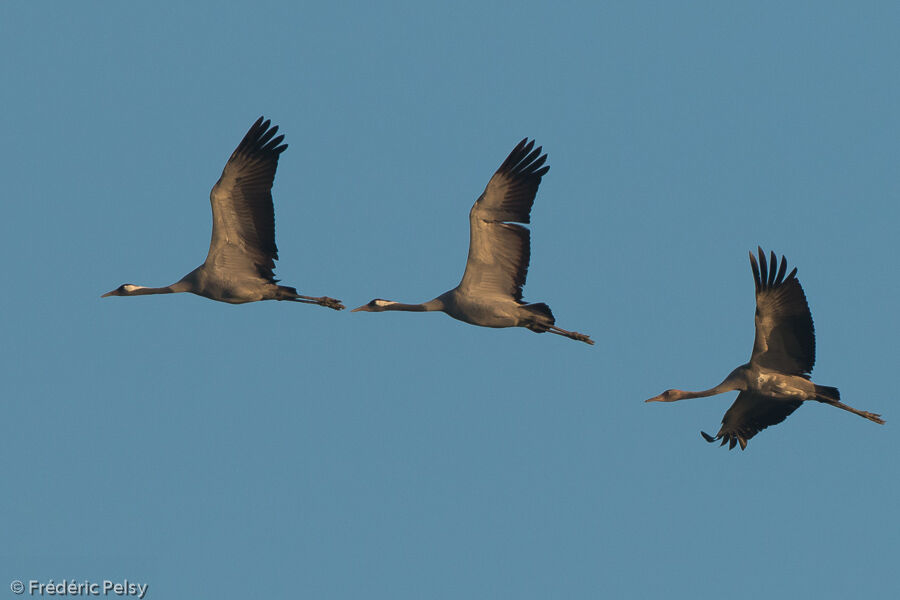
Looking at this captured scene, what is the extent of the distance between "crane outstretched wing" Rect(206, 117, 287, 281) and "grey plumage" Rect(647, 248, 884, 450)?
24.0ft

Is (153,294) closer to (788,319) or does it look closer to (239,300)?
(239,300)

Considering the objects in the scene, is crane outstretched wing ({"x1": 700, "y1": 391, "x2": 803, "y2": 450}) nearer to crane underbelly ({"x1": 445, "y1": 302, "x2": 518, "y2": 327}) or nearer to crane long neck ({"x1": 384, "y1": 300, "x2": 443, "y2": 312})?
crane underbelly ({"x1": 445, "y1": 302, "x2": 518, "y2": 327})

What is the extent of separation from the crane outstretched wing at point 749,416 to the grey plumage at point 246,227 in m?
7.92

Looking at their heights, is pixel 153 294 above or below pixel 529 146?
below

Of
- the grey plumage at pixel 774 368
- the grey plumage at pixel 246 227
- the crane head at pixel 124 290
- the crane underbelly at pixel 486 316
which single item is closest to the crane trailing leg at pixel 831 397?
the grey plumage at pixel 774 368

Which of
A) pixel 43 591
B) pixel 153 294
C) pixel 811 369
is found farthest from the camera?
pixel 153 294

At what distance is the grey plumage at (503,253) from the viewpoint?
30.7 metres

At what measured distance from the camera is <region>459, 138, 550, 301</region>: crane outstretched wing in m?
30.7

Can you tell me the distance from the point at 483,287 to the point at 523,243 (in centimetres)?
107

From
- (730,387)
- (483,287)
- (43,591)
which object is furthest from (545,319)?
(43,591)

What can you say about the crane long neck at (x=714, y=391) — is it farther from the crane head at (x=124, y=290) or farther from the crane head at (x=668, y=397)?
the crane head at (x=124, y=290)

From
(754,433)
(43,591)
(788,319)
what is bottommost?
(43,591)

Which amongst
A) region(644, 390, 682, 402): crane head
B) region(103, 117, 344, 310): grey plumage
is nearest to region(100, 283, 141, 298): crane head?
region(103, 117, 344, 310): grey plumage

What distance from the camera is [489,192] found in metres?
30.7
